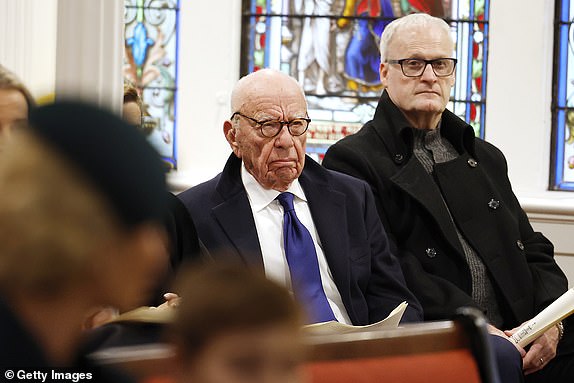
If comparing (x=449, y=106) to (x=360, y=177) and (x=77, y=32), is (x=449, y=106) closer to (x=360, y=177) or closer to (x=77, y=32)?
(x=360, y=177)

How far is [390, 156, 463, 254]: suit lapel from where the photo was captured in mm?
3754

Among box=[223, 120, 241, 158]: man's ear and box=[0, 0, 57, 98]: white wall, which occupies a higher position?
box=[0, 0, 57, 98]: white wall

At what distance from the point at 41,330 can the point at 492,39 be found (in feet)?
18.1

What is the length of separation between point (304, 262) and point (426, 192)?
0.70m

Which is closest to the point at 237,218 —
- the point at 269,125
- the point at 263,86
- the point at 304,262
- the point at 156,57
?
the point at 304,262

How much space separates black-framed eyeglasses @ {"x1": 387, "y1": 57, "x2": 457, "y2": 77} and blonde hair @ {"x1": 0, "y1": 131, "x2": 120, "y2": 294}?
3362 millimetres

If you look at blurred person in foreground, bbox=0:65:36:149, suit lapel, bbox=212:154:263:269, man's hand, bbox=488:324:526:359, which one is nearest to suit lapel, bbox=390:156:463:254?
man's hand, bbox=488:324:526:359

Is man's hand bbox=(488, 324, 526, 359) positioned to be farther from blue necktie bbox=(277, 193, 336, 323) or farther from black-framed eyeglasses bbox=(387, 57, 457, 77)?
black-framed eyeglasses bbox=(387, 57, 457, 77)

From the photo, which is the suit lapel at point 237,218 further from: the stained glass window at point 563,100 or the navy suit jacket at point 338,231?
the stained glass window at point 563,100

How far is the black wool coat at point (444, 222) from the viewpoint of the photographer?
375 cm

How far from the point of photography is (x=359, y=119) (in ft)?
20.5

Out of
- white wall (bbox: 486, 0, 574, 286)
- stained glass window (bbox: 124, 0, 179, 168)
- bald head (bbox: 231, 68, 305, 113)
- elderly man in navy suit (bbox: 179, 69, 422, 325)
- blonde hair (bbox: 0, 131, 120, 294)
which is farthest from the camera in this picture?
stained glass window (bbox: 124, 0, 179, 168)

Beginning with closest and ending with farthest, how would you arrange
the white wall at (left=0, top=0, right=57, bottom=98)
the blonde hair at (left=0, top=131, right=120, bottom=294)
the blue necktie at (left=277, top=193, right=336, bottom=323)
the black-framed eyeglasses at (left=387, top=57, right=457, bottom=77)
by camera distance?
the blonde hair at (left=0, top=131, right=120, bottom=294) → the blue necktie at (left=277, top=193, right=336, bottom=323) → the white wall at (left=0, top=0, right=57, bottom=98) → the black-framed eyeglasses at (left=387, top=57, right=457, bottom=77)

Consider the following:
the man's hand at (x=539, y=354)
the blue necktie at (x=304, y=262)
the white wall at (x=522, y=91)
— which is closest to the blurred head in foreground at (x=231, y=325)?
the blue necktie at (x=304, y=262)
